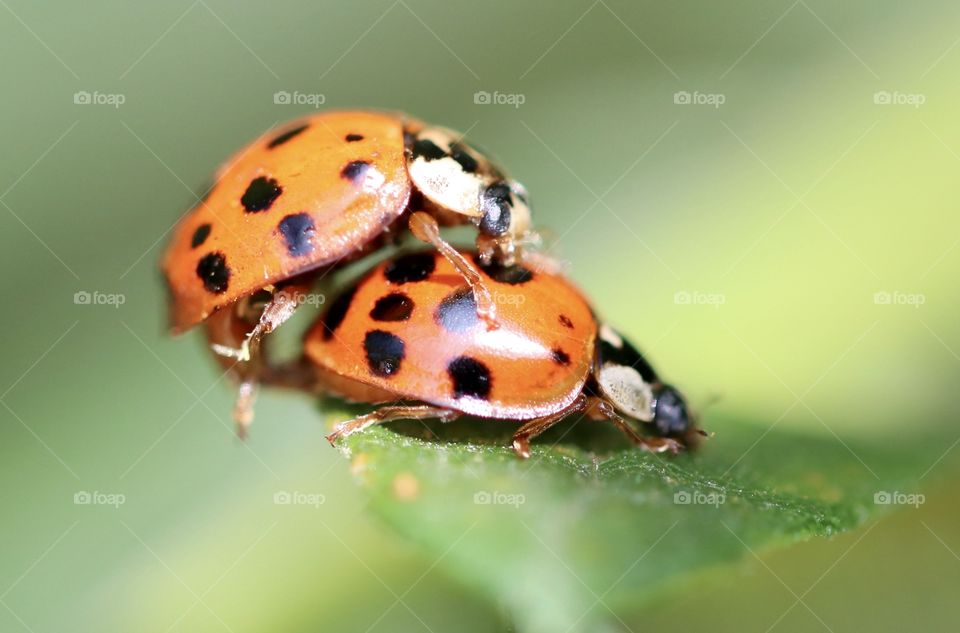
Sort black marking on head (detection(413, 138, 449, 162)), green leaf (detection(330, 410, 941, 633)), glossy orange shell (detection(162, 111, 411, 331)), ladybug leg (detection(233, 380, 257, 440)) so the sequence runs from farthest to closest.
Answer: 1. ladybug leg (detection(233, 380, 257, 440))
2. black marking on head (detection(413, 138, 449, 162))
3. glossy orange shell (detection(162, 111, 411, 331))
4. green leaf (detection(330, 410, 941, 633))

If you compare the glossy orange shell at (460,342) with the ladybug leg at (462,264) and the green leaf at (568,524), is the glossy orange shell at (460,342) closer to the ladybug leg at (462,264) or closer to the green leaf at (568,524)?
the ladybug leg at (462,264)

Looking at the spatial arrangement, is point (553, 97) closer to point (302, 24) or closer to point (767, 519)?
point (302, 24)

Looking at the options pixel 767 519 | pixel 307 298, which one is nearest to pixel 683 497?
pixel 767 519

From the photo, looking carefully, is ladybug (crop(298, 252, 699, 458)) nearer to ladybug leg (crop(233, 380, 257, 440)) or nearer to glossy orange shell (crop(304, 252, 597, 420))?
glossy orange shell (crop(304, 252, 597, 420))

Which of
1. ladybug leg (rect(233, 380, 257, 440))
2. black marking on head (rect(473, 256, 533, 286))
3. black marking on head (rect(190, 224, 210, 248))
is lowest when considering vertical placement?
ladybug leg (rect(233, 380, 257, 440))

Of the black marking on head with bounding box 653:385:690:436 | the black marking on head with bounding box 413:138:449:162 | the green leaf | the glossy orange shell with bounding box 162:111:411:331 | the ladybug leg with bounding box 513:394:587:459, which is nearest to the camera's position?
the green leaf

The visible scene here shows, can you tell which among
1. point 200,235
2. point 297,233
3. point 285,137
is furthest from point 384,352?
point 285,137

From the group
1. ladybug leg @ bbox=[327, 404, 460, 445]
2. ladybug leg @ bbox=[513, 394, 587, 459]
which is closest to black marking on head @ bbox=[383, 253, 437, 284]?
ladybug leg @ bbox=[327, 404, 460, 445]
